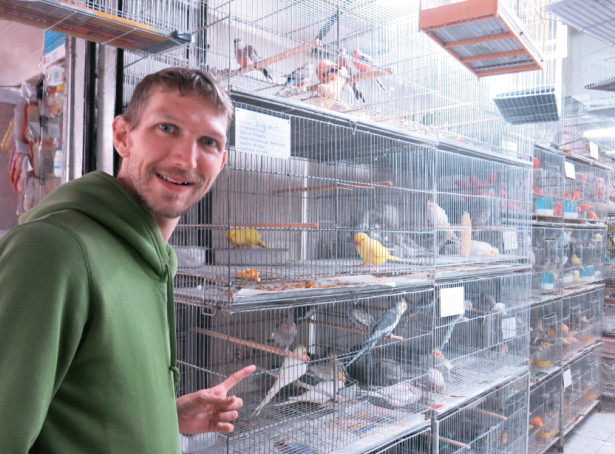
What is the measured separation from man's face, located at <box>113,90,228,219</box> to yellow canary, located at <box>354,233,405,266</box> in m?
1.42

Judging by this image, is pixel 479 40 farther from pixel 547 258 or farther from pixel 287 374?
pixel 547 258

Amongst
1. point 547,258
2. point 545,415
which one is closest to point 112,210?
point 547,258

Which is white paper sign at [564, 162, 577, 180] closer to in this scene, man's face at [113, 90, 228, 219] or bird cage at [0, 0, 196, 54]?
bird cage at [0, 0, 196, 54]

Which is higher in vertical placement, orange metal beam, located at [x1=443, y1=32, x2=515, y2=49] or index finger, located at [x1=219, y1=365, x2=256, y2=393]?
orange metal beam, located at [x1=443, y1=32, x2=515, y2=49]

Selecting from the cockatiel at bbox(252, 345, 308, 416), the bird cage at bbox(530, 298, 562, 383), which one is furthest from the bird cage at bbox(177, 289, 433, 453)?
the bird cage at bbox(530, 298, 562, 383)

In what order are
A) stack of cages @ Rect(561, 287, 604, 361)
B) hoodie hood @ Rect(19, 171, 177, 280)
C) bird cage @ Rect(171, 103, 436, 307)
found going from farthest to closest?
stack of cages @ Rect(561, 287, 604, 361) < bird cage @ Rect(171, 103, 436, 307) < hoodie hood @ Rect(19, 171, 177, 280)

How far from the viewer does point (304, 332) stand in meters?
2.61

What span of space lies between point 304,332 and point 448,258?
1.04 metres

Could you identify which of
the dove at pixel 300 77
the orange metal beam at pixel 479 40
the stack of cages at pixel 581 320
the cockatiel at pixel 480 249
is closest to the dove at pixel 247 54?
the dove at pixel 300 77

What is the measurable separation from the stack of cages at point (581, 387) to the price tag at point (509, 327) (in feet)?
3.87

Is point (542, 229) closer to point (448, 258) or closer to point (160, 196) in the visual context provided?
point (448, 258)

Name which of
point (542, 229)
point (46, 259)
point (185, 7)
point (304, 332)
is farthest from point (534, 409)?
point (46, 259)

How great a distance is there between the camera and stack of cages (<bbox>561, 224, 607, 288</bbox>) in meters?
4.15

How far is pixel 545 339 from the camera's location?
377cm
